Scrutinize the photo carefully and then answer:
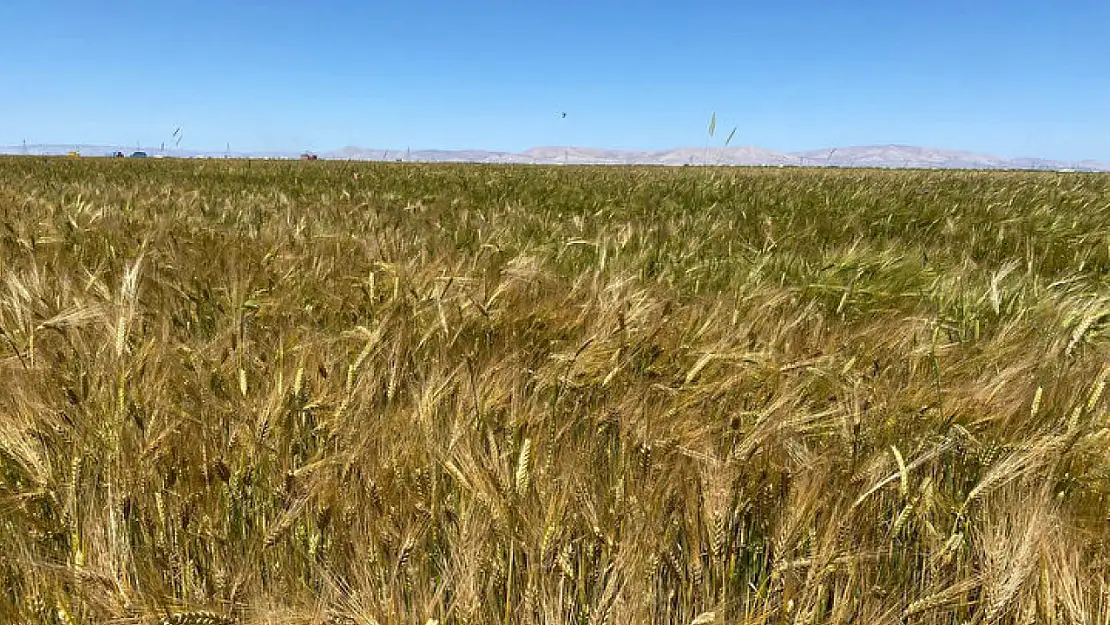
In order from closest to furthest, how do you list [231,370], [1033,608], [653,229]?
[1033,608]
[231,370]
[653,229]

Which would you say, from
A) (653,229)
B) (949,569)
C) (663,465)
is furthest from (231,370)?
(653,229)

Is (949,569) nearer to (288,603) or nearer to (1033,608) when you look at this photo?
(1033,608)

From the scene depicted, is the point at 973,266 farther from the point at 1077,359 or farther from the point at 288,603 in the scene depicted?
the point at 288,603

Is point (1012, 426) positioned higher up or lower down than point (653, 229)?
lower down

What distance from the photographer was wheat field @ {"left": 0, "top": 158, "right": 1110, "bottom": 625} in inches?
27.5

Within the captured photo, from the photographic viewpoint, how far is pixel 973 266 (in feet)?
7.68

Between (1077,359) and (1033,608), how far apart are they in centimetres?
93

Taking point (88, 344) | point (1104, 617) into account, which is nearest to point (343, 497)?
point (88, 344)

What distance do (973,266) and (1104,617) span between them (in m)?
2.00

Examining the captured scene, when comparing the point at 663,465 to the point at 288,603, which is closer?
the point at 288,603

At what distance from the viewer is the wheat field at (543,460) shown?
27.5 inches

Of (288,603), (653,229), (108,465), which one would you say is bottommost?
(288,603)

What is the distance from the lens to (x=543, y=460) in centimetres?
93

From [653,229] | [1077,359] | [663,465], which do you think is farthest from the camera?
[653,229]
